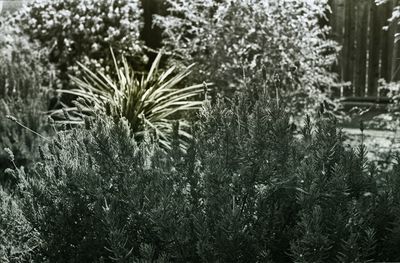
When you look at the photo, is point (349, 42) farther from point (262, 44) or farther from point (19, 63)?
point (19, 63)

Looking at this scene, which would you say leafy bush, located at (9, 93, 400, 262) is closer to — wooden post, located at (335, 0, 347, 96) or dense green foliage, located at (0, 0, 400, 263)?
dense green foliage, located at (0, 0, 400, 263)

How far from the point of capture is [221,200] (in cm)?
275

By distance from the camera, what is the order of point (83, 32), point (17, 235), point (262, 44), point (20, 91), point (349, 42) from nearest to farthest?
point (17, 235)
point (262, 44)
point (20, 91)
point (83, 32)
point (349, 42)

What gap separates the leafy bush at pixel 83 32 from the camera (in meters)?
8.84

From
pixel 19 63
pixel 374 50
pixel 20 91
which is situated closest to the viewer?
pixel 20 91

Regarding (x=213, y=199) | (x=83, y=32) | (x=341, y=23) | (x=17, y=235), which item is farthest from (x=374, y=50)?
(x=213, y=199)

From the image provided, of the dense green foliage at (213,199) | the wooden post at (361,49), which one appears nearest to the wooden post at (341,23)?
the wooden post at (361,49)

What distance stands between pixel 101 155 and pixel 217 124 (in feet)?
1.97

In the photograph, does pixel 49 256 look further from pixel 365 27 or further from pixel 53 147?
pixel 365 27

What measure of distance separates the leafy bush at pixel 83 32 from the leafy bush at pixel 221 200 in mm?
5664

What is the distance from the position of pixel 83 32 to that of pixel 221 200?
6.56 m

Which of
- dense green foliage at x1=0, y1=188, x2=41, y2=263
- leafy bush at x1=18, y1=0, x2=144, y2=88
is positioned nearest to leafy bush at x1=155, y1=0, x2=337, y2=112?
leafy bush at x1=18, y1=0, x2=144, y2=88

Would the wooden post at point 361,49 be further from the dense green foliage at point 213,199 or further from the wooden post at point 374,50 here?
the dense green foliage at point 213,199

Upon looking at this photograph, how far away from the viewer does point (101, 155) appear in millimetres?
3152
